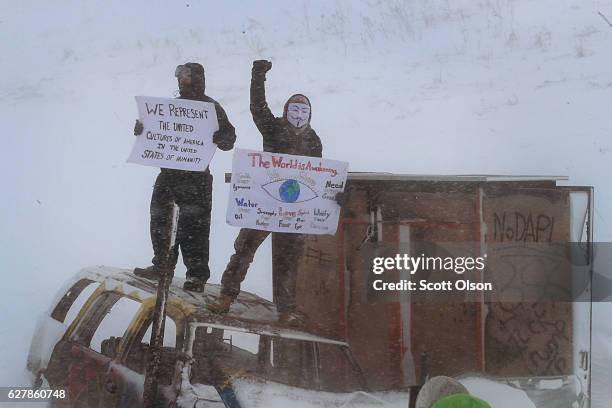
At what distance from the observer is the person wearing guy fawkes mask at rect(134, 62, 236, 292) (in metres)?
3.04

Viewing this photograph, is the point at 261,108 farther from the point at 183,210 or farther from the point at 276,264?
the point at 276,264

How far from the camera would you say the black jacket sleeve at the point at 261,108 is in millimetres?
2965

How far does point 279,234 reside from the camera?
311cm

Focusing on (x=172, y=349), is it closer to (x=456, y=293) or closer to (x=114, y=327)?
(x=114, y=327)

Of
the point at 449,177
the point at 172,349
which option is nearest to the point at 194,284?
the point at 172,349

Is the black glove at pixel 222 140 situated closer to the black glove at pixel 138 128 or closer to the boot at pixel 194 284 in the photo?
the black glove at pixel 138 128

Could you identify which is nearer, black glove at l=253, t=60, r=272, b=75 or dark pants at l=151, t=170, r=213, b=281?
black glove at l=253, t=60, r=272, b=75

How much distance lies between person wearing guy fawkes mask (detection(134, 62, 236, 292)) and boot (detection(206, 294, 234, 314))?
3.4 inches

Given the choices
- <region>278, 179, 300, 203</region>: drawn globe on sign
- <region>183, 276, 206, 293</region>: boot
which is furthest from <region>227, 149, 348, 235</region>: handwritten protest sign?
<region>183, 276, 206, 293</region>: boot

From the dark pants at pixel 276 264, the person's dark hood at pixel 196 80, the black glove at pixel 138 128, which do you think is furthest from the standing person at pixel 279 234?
the black glove at pixel 138 128

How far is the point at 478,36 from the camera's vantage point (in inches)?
115

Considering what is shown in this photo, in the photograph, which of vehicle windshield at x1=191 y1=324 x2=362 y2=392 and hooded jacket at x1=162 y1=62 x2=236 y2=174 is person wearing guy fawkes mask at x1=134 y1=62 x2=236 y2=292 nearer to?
hooded jacket at x1=162 y1=62 x2=236 y2=174

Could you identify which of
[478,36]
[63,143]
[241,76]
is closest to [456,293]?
[478,36]

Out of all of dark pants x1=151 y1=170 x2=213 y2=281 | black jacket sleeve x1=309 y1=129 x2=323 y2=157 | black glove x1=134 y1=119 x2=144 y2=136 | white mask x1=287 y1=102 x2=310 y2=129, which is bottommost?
dark pants x1=151 y1=170 x2=213 y2=281
